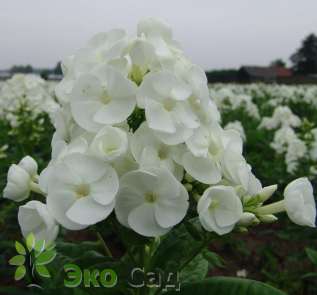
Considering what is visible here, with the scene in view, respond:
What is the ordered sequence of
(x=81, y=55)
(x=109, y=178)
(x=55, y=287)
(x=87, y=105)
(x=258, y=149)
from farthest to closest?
(x=258, y=149), (x=55, y=287), (x=81, y=55), (x=87, y=105), (x=109, y=178)

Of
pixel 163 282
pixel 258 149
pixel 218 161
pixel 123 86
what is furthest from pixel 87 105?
pixel 258 149

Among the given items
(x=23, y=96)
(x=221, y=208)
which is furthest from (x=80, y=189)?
(x=23, y=96)

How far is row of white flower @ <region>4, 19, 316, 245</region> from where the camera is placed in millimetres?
1105

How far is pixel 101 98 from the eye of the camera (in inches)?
48.0

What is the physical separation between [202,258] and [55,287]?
0.51 m

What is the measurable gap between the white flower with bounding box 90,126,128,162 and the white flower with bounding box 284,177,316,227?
1.50 ft

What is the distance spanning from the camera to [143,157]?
112cm

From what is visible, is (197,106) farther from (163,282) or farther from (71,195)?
(163,282)

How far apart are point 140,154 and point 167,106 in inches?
5.8

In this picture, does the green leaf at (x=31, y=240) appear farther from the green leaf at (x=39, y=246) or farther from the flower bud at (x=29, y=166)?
the flower bud at (x=29, y=166)

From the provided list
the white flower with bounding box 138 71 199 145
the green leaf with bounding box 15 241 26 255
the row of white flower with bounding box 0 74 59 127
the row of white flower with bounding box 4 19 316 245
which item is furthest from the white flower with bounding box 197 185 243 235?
the row of white flower with bounding box 0 74 59 127

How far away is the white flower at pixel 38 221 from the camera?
3.67 ft

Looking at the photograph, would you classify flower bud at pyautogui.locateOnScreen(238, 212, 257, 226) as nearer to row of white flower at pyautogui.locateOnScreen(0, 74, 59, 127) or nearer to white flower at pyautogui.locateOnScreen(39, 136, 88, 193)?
white flower at pyautogui.locateOnScreen(39, 136, 88, 193)

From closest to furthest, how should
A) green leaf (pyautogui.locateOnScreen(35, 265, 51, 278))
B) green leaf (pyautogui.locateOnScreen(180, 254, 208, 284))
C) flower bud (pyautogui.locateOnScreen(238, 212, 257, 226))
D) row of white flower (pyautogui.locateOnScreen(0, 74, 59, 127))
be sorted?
flower bud (pyautogui.locateOnScreen(238, 212, 257, 226)) < green leaf (pyautogui.locateOnScreen(35, 265, 51, 278)) < green leaf (pyautogui.locateOnScreen(180, 254, 208, 284)) < row of white flower (pyautogui.locateOnScreen(0, 74, 59, 127))
